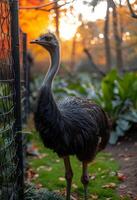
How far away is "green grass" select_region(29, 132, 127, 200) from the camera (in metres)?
6.03

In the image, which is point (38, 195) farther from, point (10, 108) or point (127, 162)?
point (127, 162)

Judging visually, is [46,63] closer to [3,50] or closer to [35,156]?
[35,156]

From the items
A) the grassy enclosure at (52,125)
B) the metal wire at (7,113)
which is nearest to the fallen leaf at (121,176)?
the grassy enclosure at (52,125)

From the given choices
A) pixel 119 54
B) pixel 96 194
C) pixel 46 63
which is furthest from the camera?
pixel 46 63

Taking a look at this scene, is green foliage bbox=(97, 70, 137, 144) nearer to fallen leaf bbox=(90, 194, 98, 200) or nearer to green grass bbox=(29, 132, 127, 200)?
green grass bbox=(29, 132, 127, 200)

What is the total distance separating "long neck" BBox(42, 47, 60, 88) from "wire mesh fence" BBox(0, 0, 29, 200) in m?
0.31

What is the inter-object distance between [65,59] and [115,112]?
2416 centimetres

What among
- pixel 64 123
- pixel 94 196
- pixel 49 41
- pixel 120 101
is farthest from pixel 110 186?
pixel 120 101

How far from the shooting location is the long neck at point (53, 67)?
15.5 feet

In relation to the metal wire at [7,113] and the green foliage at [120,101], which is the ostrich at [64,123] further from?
the green foliage at [120,101]

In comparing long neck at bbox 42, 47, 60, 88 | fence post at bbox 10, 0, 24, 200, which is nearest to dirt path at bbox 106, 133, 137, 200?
fence post at bbox 10, 0, 24, 200

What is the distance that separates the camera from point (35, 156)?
8508 millimetres

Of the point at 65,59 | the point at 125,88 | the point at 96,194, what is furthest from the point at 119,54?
the point at 65,59

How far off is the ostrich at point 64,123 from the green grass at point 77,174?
57cm
